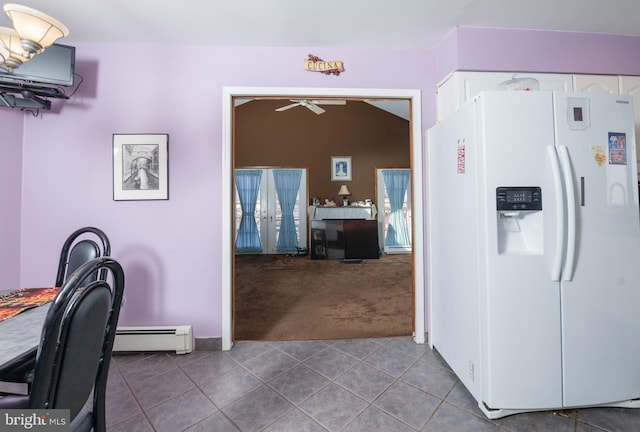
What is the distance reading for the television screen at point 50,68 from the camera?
187 centimetres

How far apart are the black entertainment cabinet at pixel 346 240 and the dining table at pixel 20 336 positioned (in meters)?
4.81

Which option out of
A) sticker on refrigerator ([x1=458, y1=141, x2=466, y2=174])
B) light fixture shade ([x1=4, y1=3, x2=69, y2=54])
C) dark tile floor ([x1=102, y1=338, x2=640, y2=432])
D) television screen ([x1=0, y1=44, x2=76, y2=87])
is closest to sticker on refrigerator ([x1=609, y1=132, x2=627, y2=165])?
sticker on refrigerator ([x1=458, y1=141, x2=466, y2=174])

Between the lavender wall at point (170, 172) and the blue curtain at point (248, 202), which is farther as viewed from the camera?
the blue curtain at point (248, 202)

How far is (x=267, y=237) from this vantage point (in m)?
6.36

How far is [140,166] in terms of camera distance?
2188 mm

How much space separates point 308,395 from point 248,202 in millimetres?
5117

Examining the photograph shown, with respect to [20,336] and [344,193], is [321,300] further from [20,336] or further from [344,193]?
[344,193]

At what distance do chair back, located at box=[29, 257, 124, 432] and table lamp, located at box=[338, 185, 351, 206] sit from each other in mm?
5433

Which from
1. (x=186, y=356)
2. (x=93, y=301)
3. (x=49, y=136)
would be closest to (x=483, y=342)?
(x=93, y=301)

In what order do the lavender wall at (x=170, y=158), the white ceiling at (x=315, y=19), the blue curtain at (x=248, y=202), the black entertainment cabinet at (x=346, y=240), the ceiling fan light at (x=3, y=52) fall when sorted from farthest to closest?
the blue curtain at (x=248, y=202)
the black entertainment cabinet at (x=346, y=240)
the lavender wall at (x=170, y=158)
the white ceiling at (x=315, y=19)
the ceiling fan light at (x=3, y=52)

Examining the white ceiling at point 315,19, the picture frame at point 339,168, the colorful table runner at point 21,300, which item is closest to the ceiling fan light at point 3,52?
the white ceiling at point 315,19

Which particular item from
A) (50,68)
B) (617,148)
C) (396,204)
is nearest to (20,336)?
(50,68)

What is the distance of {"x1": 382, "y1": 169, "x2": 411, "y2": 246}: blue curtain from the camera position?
646cm

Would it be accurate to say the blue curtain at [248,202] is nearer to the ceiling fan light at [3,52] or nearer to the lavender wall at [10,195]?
the lavender wall at [10,195]
